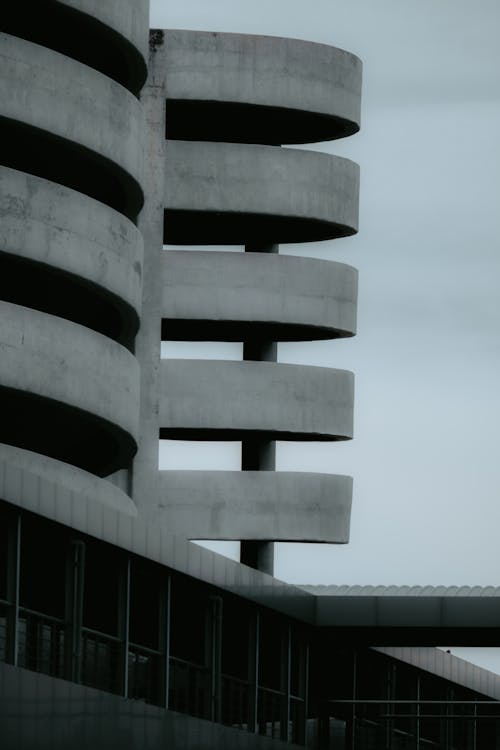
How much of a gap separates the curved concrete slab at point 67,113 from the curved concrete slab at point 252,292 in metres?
11.0

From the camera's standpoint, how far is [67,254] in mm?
48312

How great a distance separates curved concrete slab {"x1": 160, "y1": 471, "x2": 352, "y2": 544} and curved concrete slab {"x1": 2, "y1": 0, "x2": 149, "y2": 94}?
15.1 metres

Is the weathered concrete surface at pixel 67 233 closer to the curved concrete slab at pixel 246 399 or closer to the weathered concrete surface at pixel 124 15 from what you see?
the weathered concrete surface at pixel 124 15

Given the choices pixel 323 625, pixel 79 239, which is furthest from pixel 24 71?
pixel 323 625

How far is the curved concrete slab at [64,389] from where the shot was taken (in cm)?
4656

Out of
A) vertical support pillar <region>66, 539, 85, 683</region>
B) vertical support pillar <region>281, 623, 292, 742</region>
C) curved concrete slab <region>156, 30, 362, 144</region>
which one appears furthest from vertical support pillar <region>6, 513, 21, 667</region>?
curved concrete slab <region>156, 30, 362, 144</region>

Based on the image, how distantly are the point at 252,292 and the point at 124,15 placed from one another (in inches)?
586

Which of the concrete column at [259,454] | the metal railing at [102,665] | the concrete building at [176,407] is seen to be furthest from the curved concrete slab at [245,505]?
the metal railing at [102,665]

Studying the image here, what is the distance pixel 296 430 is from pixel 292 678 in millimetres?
16188

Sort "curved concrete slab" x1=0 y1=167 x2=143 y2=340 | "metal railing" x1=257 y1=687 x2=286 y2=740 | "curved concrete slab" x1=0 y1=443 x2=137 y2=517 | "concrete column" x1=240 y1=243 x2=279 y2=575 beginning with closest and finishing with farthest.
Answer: "curved concrete slab" x1=0 y1=443 x2=137 y2=517 < "metal railing" x1=257 y1=687 x2=286 y2=740 < "curved concrete slab" x1=0 y1=167 x2=143 y2=340 < "concrete column" x1=240 y1=243 x2=279 y2=575

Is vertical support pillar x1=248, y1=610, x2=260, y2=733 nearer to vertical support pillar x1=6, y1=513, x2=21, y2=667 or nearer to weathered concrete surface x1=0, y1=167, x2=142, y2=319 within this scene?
weathered concrete surface x1=0, y1=167, x2=142, y2=319

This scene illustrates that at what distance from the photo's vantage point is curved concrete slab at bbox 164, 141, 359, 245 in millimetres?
63250

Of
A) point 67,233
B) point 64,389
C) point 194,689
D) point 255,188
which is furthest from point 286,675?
point 255,188

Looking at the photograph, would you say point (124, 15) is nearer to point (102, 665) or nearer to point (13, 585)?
point (102, 665)
